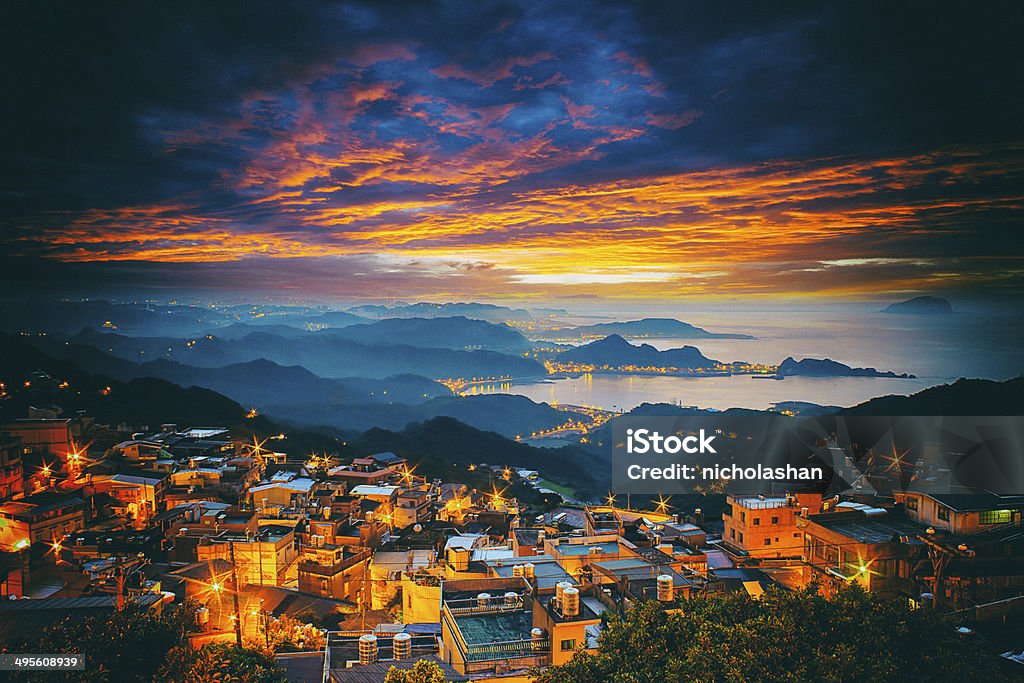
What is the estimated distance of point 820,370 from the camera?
14938 millimetres

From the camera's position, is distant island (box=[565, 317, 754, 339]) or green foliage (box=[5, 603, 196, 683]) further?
distant island (box=[565, 317, 754, 339])

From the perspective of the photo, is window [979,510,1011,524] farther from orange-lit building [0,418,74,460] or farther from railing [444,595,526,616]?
orange-lit building [0,418,74,460]

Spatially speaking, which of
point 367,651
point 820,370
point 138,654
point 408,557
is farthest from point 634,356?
point 138,654

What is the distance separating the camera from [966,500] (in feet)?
26.1

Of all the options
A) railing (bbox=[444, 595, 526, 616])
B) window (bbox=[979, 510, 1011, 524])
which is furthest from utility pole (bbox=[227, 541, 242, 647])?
window (bbox=[979, 510, 1011, 524])

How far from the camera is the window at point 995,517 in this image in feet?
25.5

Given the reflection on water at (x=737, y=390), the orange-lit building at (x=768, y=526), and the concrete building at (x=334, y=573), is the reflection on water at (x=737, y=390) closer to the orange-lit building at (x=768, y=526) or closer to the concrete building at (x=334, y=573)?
the orange-lit building at (x=768, y=526)

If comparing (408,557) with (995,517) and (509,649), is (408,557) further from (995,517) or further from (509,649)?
(995,517)

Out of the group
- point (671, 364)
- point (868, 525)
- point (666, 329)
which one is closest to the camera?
point (868, 525)

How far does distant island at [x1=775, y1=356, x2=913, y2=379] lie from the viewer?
14258 mm

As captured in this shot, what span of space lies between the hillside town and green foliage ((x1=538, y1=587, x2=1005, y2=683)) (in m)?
0.33

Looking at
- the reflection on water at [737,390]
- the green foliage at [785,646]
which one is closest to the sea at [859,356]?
the reflection on water at [737,390]

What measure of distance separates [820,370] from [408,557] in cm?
1041

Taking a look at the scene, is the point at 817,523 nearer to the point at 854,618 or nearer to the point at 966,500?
the point at 966,500
